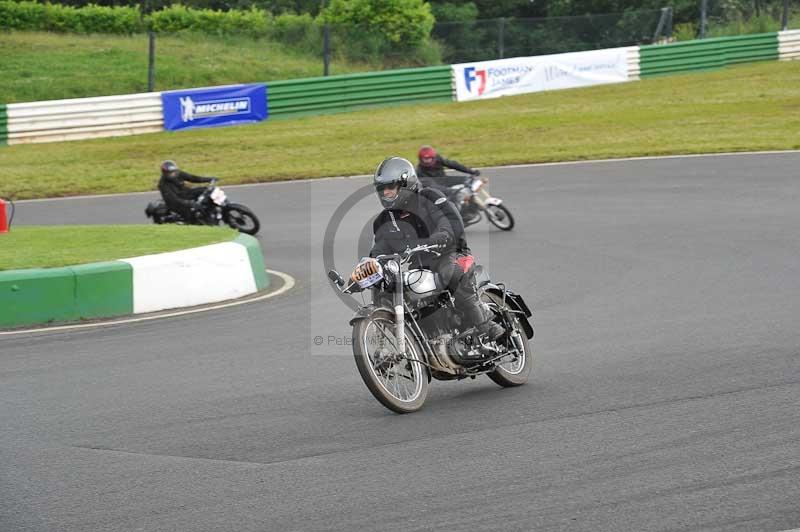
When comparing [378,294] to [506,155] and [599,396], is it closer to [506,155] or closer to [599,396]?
[599,396]

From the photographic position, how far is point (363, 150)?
1155 inches

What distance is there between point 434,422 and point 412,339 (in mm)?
611

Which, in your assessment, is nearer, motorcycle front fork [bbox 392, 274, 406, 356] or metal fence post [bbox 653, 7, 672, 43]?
motorcycle front fork [bbox 392, 274, 406, 356]

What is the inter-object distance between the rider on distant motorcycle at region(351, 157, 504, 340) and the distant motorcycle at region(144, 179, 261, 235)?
10.6m

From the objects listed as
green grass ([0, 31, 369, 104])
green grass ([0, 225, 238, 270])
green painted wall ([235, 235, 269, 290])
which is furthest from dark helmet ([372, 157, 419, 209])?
green grass ([0, 31, 369, 104])

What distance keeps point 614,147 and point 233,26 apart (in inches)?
796

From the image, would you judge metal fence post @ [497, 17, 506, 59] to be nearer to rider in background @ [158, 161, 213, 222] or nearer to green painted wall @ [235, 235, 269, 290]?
rider in background @ [158, 161, 213, 222]

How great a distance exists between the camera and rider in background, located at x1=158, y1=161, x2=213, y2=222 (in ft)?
63.3

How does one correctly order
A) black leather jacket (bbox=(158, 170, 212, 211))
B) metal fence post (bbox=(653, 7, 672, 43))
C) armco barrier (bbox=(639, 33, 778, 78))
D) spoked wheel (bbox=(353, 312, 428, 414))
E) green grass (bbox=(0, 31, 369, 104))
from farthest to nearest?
1. metal fence post (bbox=(653, 7, 672, 43))
2. armco barrier (bbox=(639, 33, 778, 78))
3. green grass (bbox=(0, 31, 369, 104))
4. black leather jacket (bbox=(158, 170, 212, 211))
5. spoked wheel (bbox=(353, 312, 428, 414))

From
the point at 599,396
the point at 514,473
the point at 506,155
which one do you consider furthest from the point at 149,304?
the point at 506,155

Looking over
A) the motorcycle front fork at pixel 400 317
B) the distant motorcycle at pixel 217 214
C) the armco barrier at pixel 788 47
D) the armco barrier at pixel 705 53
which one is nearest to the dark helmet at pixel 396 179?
the motorcycle front fork at pixel 400 317

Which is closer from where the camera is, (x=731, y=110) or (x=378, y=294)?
(x=378, y=294)

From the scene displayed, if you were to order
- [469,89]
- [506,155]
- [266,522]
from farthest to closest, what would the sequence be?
[469,89], [506,155], [266,522]

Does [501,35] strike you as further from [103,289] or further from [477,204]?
[103,289]
